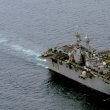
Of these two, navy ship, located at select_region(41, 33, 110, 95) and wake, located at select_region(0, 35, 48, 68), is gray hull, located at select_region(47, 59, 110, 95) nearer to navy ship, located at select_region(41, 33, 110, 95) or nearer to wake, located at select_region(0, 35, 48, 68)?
navy ship, located at select_region(41, 33, 110, 95)

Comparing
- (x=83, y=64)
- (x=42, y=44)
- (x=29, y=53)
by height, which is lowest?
(x=83, y=64)

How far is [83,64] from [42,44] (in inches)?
878

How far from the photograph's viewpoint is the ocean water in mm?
93250

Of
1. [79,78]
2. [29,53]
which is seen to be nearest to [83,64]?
[79,78]

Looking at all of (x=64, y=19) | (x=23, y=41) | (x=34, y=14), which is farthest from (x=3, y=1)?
(x=23, y=41)

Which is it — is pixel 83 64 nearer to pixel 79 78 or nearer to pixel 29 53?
pixel 79 78

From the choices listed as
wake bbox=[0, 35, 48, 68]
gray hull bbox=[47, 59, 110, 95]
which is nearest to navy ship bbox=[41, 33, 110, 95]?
gray hull bbox=[47, 59, 110, 95]

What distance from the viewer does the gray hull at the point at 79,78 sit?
93625 millimetres

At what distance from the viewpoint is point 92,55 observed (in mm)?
98938

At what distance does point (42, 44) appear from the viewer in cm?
12056

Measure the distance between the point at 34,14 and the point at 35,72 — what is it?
47.1m

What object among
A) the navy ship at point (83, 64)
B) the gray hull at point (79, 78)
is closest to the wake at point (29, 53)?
the navy ship at point (83, 64)

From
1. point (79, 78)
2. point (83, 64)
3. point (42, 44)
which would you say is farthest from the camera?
point (42, 44)

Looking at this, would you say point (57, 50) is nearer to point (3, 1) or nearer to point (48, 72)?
point (48, 72)
